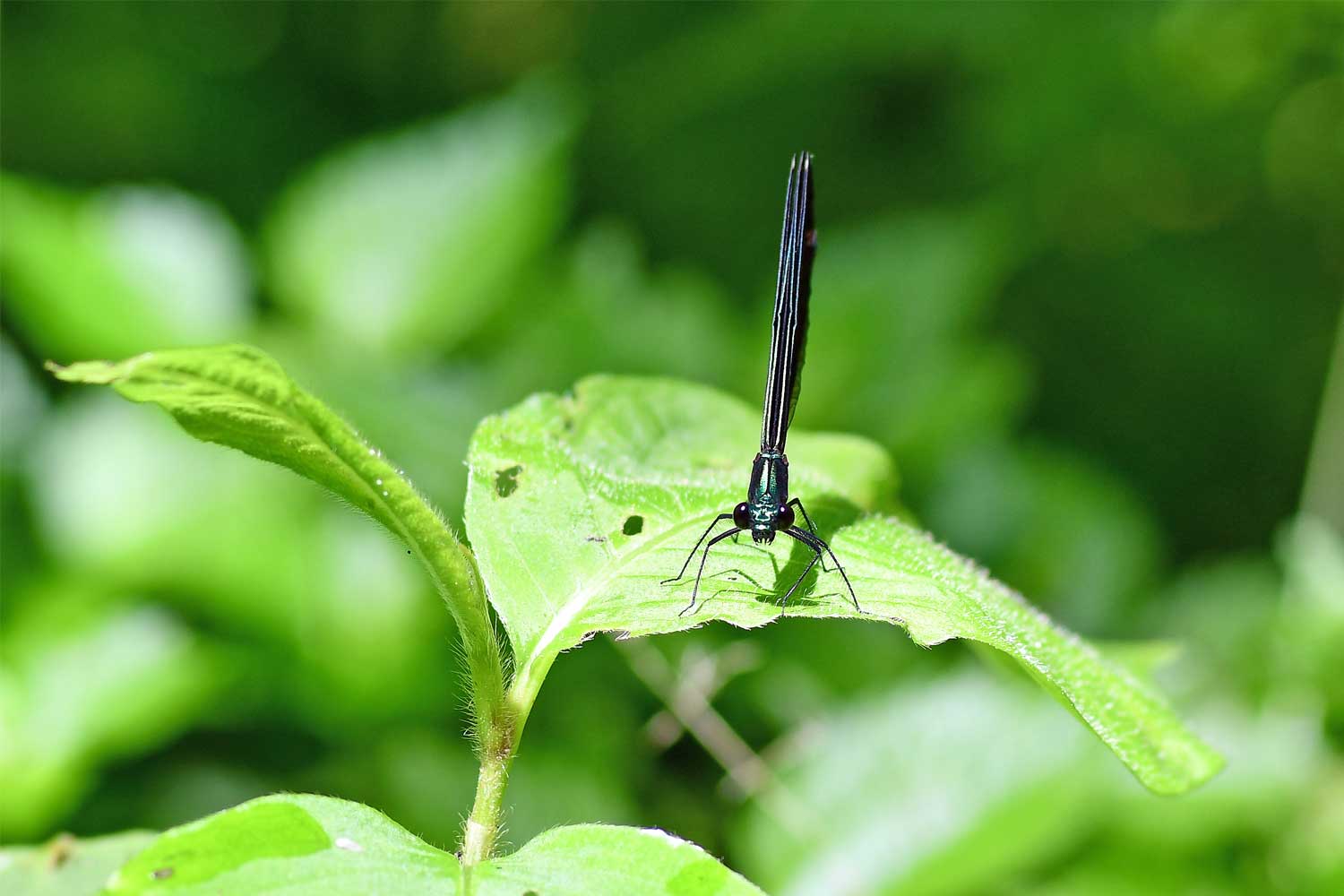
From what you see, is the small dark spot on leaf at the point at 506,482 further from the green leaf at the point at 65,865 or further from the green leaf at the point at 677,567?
the green leaf at the point at 65,865

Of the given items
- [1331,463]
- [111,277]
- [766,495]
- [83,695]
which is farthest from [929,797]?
[111,277]

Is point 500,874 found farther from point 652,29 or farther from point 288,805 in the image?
point 652,29

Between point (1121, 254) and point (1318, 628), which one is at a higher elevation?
point (1121, 254)

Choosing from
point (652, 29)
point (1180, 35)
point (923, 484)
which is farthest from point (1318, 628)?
point (652, 29)

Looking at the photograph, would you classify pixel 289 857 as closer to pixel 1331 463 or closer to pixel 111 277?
pixel 111 277

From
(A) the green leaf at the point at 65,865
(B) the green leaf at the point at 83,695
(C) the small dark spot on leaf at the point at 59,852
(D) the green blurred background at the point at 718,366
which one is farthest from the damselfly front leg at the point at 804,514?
(B) the green leaf at the point at 83,695

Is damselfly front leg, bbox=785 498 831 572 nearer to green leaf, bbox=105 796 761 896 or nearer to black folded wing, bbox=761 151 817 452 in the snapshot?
black folded wing, bbox=761 151 817 452
